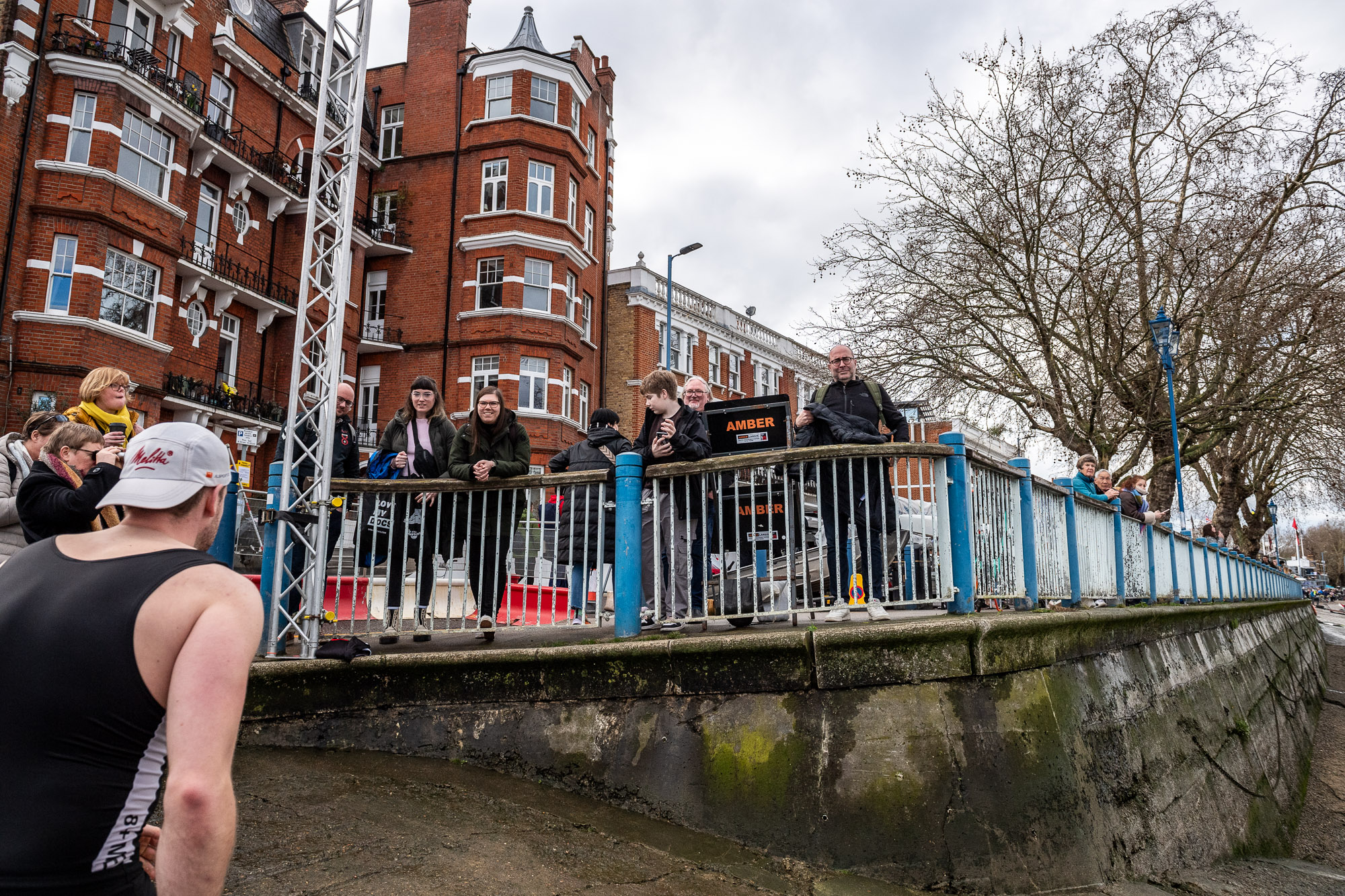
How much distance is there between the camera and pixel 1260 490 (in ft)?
121

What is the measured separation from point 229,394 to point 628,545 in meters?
20.0

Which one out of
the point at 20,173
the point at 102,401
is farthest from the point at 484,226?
the point at 102,401

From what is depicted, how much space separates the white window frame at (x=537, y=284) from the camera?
2831cm

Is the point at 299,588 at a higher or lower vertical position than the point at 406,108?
lower

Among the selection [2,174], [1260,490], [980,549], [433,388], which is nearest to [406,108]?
[2,174]

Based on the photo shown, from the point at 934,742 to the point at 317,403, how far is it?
5.07 meters

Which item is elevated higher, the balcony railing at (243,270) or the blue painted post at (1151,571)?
the balcony railing at (243,270)

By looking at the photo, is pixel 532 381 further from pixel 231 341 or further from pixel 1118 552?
pixel 1118 552

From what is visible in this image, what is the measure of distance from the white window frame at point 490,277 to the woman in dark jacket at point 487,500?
2249cm

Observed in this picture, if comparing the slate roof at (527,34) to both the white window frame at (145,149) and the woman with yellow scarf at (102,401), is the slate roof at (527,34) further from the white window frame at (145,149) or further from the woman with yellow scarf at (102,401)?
the woman with yellow scarf at (102,401)

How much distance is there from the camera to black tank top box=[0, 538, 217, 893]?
166 centimetres

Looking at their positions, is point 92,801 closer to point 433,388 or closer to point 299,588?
point 299,588

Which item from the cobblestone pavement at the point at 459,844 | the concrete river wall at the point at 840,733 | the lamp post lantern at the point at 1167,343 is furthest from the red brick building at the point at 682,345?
the cobblestone pavement at the point at 459,844

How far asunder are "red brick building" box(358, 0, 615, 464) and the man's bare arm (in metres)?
25.0
